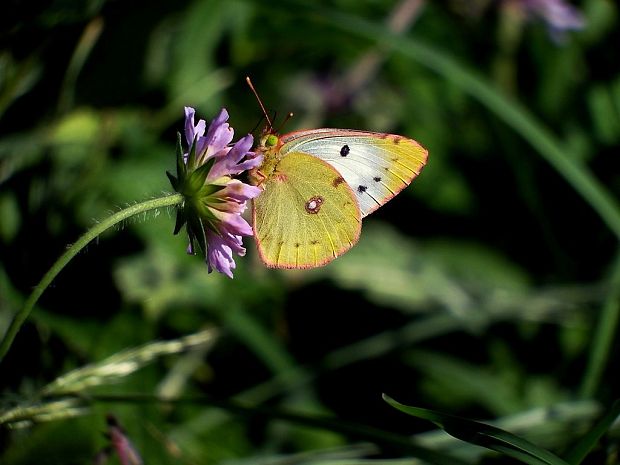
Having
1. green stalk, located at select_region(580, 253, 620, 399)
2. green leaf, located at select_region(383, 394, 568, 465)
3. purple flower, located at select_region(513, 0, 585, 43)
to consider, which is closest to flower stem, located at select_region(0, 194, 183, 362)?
green leaf, located at select_region(383, 394, 568, 465)

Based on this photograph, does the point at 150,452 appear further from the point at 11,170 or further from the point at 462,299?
the point at 462,299

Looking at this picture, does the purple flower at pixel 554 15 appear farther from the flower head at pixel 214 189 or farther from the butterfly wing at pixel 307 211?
the flower head at pixel 214 189

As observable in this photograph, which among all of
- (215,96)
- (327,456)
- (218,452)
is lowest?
(218,452)

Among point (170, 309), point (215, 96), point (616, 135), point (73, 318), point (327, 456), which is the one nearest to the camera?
point (327, 456)

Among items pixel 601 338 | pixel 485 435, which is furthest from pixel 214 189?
pixel 601 338

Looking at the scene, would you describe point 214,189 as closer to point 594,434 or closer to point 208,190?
point 208,190

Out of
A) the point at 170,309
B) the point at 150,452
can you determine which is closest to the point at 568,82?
the point at 170,309

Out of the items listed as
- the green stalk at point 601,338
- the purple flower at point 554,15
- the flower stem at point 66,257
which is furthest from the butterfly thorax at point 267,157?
the purple flower at point 554,15
